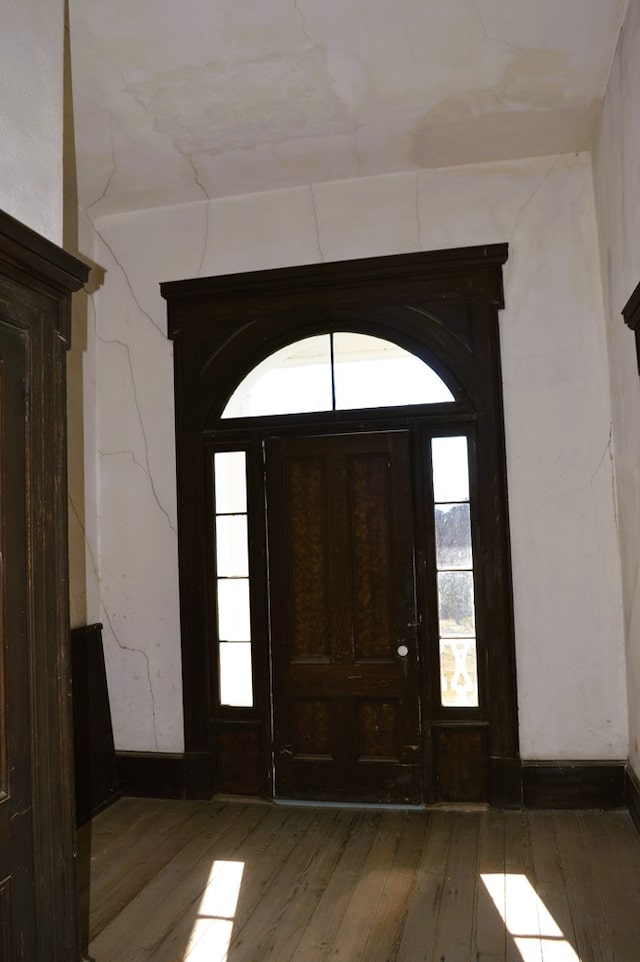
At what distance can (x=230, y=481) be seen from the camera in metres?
4.21

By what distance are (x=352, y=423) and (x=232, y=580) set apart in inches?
42.1

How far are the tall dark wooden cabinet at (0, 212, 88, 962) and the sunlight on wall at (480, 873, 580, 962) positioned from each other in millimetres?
1455

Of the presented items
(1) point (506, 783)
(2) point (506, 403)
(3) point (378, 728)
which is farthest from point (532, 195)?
(1) point (506, 783)

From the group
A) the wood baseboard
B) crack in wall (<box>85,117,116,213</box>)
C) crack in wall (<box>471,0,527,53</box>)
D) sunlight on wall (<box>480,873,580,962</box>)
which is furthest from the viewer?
the wood baseboard

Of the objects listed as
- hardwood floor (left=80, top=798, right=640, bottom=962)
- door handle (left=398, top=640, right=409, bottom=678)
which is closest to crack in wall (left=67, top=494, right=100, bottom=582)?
hardwood floor (left=80, top=798, right=640, bottom=962)

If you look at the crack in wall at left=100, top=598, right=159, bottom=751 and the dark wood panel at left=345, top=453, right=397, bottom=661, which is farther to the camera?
the crack in wall at left=100, top=598, right=159, bottom=751

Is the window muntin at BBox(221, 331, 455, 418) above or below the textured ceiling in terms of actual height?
below

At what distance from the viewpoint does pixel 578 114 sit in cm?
348

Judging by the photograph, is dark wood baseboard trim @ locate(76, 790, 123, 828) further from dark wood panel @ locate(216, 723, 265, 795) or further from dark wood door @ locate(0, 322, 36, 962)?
dark wood door @ locate(0, 322, 36, 962)

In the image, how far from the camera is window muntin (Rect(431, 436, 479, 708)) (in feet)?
12.7

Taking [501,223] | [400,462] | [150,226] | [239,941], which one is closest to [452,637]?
[400,462]

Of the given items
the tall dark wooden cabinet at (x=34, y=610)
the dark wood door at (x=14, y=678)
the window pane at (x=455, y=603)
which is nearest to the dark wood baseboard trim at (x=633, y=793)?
Answer: the window pane at (x=455, y=603)

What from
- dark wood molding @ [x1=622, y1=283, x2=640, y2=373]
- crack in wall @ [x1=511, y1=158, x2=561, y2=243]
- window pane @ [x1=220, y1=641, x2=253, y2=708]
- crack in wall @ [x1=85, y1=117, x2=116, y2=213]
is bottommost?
window pane @ [x1=220, y1=641, x2=253, y2=708]

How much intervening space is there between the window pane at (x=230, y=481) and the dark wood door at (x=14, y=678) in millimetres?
2134
